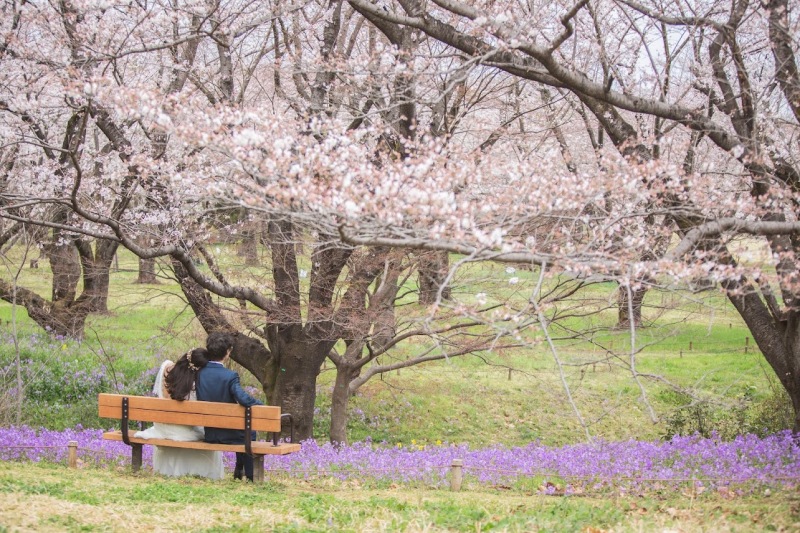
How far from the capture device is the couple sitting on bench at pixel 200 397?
6762 millimetres

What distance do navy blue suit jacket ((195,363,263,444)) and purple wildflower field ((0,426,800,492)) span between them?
1.24 metres

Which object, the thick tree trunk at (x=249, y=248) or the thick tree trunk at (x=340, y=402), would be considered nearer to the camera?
the thick tree trunk at (x=249, y=248)

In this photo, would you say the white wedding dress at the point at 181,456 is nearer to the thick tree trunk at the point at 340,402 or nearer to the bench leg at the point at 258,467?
the bench leg at the point at 258,467

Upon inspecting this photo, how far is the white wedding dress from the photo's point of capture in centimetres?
689

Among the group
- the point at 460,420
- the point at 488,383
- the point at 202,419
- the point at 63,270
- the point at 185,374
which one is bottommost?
the point at 460,420

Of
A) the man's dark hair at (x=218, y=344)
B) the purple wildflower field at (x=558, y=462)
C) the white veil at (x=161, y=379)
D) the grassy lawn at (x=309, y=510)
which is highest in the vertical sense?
the man's dark hair at (x=218, y=344)

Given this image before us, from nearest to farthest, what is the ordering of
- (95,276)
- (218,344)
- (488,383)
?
(218,344), (95,276), (488,383)

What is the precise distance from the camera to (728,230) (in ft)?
19.0

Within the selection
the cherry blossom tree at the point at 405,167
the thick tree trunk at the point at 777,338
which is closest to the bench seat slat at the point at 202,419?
the cherry blossom tree at the point at 405,167

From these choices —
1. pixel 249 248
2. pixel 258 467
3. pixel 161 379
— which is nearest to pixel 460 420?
pixel 249 248

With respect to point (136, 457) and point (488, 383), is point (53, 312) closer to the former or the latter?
point (136, 457)

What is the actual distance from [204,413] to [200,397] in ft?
1.17

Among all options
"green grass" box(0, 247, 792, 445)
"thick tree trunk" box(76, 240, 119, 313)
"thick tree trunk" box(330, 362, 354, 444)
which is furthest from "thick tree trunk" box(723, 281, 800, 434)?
"thick tree trunk" box(76, 240, 119, 313)

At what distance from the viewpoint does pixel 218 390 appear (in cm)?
689
